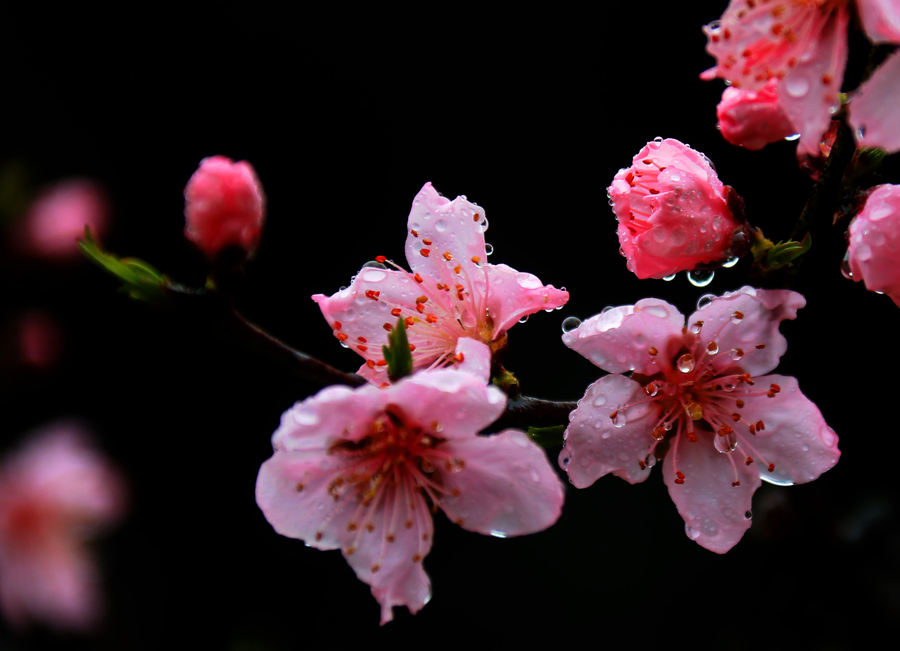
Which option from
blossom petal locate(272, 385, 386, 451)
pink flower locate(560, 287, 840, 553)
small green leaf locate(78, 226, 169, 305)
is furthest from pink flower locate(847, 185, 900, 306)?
small green leaf locate(78, 226, 169, 305)

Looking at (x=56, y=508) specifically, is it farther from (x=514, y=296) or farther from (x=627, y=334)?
(x=627, y=334)

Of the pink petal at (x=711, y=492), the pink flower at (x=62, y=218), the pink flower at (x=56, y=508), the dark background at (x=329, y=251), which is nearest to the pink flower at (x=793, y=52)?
the pink petal at (x=711, y=492)

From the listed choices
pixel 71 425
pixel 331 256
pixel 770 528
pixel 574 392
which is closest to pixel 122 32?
pixel 331 256

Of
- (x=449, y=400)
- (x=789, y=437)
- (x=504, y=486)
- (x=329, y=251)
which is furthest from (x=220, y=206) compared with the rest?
(x=329, y=251)

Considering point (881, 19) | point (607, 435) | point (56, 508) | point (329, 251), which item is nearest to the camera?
point (881, 19)

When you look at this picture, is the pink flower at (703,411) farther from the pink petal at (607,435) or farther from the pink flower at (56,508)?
the pink flower at (56,508)

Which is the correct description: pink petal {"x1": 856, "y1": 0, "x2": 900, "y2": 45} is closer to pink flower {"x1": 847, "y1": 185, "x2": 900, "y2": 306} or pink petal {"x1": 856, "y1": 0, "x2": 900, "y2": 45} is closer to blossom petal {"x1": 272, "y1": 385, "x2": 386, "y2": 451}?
pink flower {"x1": 847, "y1": 185, "x2": 900, "y2": 306}

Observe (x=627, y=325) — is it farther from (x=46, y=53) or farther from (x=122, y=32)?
(x=46, y=53)
